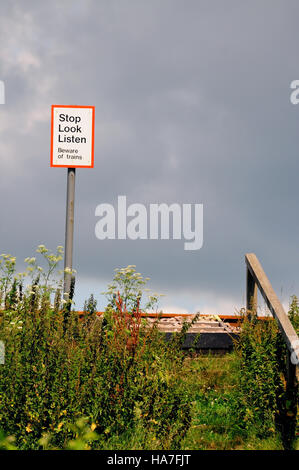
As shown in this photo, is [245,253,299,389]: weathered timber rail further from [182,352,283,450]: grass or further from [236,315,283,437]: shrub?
[182,352,283,450]: grass

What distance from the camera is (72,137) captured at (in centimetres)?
1038

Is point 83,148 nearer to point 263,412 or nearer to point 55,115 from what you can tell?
point 55,115

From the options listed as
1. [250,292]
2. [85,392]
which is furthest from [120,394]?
[250,292]

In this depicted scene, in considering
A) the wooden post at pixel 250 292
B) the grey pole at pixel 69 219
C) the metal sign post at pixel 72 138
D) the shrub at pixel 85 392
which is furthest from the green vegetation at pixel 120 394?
the metal sign post at pixel 72 138

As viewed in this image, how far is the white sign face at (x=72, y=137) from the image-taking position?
1027 cm

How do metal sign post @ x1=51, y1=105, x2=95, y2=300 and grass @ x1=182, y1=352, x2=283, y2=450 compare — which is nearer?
grass @ x1=182, y1=352, x2=283, y2=450

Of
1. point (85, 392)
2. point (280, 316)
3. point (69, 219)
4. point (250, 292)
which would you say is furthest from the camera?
point (69, 219)

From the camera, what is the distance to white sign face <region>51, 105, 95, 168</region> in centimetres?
1027

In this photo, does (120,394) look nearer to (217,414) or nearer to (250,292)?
(217,414)

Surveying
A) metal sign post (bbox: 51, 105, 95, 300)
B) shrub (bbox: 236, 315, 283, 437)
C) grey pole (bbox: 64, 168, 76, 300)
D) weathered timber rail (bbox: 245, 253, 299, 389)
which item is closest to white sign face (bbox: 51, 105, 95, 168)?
metal sign post (bbox: 51, 105, 95, 300)

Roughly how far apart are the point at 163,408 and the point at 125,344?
0.73 meters
